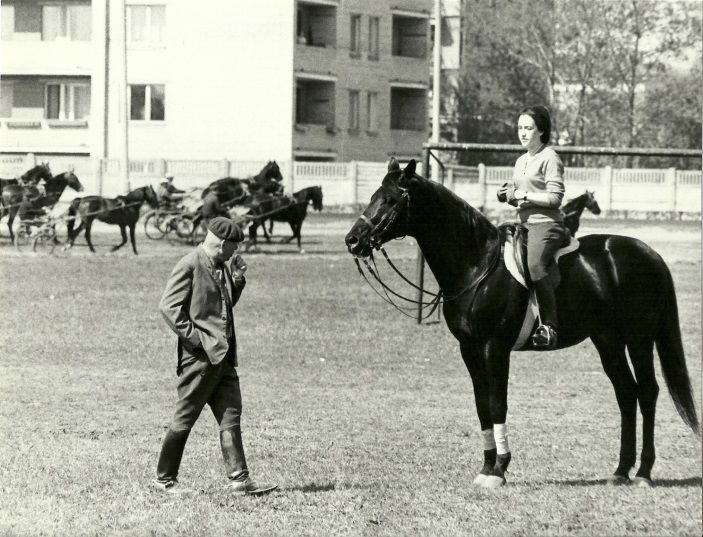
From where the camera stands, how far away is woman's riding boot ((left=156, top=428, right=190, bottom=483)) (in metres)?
8.73

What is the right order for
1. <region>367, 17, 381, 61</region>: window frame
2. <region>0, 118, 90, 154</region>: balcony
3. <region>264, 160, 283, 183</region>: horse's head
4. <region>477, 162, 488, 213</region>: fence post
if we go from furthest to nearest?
<region>367, 17, 381, 61</region>: window frame → <region>0, 118, 90, 154</region>: balcony → <region>477, 162, 488, 213</region>: fence post → <region>264, 160, 283, 183</region>: horse's head

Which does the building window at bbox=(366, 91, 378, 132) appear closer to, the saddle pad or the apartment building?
the apartment building

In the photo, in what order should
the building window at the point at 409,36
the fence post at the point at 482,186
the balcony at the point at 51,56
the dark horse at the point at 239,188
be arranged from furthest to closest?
1. the building window at the point at 409,36
2. the fence post at the point at 482,186
3. the balcony at the point at 51,56
4. the dark horse at the point at 239,188

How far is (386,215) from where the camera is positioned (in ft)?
30.2

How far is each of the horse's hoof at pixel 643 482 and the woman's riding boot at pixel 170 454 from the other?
3181 mm

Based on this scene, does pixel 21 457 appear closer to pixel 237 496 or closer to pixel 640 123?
pixel 237 496

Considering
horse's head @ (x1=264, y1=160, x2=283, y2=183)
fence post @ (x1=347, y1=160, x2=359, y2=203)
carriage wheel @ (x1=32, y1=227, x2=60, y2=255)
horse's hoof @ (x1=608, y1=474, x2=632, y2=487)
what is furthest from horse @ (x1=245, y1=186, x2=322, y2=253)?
horse's hoof @ (x1=608, y1=474, x2=632, y2=487)

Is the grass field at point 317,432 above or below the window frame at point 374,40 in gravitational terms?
below

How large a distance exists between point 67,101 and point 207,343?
38546 mm

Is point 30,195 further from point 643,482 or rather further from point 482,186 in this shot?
point 643,482

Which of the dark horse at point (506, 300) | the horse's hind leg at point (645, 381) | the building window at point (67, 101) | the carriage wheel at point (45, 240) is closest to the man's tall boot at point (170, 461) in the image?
the dark horse at point (506, 300)

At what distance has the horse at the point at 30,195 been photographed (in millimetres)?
33688

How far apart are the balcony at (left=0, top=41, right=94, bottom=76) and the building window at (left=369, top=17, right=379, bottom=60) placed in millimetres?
17059

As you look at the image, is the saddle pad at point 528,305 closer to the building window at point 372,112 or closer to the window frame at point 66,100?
the window frame at point 66,100
